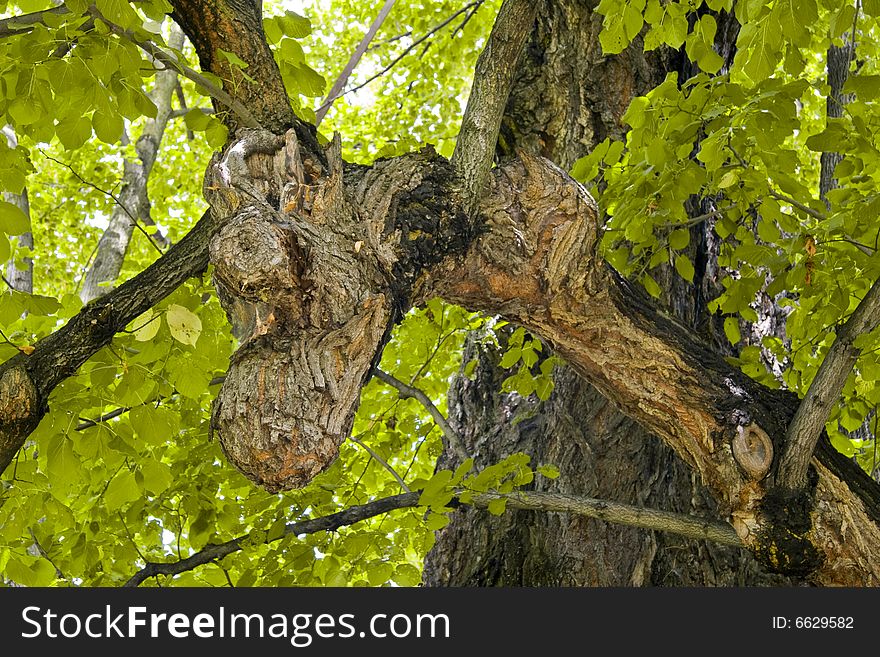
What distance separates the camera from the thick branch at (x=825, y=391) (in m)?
2.47

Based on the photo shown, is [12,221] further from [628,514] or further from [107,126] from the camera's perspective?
[628,514]

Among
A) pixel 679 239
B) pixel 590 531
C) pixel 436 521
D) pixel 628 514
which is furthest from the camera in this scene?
pixel 590 531

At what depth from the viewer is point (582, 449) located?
3.77 metres

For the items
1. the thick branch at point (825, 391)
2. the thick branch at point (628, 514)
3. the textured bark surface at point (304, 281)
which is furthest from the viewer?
the thick branch at point (628, 514)

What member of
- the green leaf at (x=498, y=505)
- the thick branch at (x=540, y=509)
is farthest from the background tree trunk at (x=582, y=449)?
the green leaf at (x=498, y=505)

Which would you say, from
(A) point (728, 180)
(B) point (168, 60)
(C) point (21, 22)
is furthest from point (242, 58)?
(A) point (728, 180)

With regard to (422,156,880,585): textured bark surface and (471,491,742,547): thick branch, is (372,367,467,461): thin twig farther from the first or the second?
(422,156,880,585): textured bark surface

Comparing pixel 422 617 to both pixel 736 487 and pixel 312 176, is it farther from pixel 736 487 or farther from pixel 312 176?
pixel 312 176

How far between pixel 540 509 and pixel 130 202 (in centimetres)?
517

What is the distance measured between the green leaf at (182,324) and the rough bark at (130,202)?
428cm

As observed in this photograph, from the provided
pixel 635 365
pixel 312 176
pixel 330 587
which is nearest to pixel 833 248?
pixel 635 365

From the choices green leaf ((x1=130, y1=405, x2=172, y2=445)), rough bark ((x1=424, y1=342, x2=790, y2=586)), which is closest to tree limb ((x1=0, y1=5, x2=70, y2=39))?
green leaf ((x1=130, y1=405, x2=172, y2=445))

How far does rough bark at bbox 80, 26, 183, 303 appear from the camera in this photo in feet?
21.5

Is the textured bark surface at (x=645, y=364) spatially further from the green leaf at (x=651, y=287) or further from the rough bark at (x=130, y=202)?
the rough bark at (x=130, y=202)
